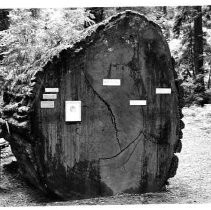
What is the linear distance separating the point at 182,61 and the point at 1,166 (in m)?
6.27

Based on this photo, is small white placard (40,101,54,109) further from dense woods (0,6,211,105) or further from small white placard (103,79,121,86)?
small white placard (103,79,121,86)

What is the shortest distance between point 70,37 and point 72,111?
2.87ft

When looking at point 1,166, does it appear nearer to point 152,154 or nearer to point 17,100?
point 17,100

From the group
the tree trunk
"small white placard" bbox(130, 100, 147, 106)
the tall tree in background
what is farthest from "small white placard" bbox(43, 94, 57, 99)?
the tree trunk

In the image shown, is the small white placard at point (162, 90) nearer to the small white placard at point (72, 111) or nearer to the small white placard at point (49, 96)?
the small white placard at point (72, 111)

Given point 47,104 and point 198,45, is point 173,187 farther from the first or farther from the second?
point 198,45

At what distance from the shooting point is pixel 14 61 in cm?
596

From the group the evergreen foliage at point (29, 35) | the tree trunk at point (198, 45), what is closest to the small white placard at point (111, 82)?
the evergreen foliage at point (29, 35)

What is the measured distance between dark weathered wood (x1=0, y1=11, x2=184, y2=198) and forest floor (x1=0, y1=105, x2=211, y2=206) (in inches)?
5.8

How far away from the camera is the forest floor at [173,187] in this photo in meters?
4.05

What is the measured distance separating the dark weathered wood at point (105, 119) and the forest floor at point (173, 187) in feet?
0.48

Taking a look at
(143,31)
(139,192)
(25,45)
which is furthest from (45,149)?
(25,45)

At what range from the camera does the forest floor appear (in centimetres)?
405

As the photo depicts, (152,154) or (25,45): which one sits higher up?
(25,45)
